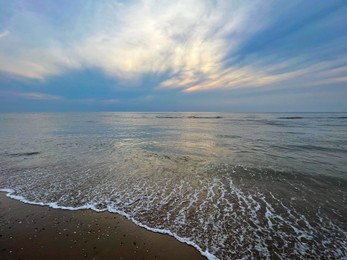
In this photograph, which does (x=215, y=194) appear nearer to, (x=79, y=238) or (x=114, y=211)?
(x=114, y=211)

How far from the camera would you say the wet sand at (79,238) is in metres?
4.10

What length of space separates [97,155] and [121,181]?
5671 mm

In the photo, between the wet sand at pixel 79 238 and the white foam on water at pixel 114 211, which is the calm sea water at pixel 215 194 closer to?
the white foam on water at pixel 114 211

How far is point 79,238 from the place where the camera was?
15.0 ft

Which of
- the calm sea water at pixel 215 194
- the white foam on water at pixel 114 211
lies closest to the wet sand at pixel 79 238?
the white foam on water at pixel 114 211

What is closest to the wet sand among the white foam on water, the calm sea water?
the white foam on water

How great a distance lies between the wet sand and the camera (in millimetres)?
4102

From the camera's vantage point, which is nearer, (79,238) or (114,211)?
(79,238)

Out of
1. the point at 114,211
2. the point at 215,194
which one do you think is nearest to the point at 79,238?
the point at 114,211

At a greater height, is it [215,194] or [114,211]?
[114,211]

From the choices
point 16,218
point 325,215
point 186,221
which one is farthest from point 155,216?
point 325,215

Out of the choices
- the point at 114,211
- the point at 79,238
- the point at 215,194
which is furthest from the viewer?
the point at 215,194

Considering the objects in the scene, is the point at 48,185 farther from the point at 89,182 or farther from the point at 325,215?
the point at 325,215

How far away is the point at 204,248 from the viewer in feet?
14.4
